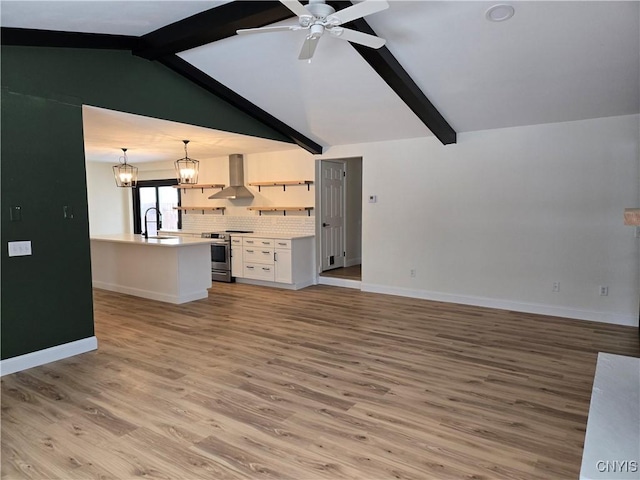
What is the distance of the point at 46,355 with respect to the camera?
3.66m

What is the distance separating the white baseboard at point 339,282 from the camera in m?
6.70

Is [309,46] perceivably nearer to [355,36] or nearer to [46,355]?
[355,36]

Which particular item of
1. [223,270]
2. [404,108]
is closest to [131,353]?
[223,270]

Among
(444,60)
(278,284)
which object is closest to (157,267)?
(278,284)

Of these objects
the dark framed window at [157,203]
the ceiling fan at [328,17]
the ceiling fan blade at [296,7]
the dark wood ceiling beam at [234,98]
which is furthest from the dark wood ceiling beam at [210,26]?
the dark framed window at [157,203]

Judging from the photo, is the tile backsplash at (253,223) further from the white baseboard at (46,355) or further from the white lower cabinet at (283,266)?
the white baseboard at (46,355)

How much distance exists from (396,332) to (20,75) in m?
4.17

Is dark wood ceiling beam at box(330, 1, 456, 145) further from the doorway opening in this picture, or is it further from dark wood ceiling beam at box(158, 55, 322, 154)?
the doorway opening

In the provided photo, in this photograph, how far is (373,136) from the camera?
6043 millimetres

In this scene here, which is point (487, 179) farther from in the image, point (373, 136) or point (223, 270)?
point (223, 270)

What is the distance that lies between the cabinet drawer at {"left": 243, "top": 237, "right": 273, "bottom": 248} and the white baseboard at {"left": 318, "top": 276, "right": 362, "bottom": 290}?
3.57 feet

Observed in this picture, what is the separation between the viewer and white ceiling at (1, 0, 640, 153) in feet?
10.4

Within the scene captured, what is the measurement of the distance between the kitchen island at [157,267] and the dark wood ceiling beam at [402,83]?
10.8 feet

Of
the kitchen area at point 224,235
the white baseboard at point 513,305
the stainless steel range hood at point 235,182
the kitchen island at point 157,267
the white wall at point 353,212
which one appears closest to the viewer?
the white baseboard at point 513,305
